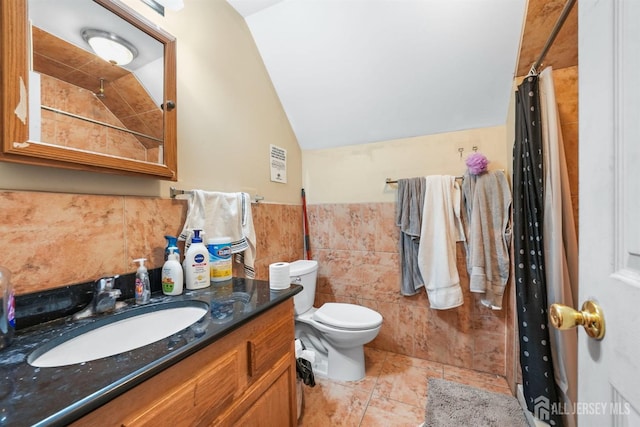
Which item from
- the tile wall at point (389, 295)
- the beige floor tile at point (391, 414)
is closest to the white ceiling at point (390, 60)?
the tile wall at point (389, 295)

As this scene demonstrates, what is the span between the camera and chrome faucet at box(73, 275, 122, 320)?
810 mm

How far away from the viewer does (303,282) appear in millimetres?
1800

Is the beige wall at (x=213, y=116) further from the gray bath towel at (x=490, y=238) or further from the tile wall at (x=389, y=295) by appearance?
the gray bath towel at (x=490, y=238)

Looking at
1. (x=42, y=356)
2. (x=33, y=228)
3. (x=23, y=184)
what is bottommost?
(x=42, y=356)

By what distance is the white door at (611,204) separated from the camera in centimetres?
37

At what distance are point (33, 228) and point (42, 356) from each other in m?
0.38

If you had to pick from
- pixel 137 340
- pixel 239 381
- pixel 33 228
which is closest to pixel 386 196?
pixel 239 381

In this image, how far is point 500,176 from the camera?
5.32ft

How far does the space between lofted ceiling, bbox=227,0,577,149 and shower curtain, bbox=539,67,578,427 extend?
1.12 ft

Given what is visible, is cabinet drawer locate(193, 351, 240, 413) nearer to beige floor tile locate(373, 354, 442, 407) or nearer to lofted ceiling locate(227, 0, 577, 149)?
beige floor tile locate(373, 354, 442, 407)

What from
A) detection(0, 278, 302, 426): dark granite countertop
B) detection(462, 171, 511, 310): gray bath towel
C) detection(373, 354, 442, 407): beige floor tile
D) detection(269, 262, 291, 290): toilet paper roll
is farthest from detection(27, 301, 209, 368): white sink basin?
detection(462, 171, 511, 310): gray bath towel

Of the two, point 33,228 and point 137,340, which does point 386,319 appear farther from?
point 33,228

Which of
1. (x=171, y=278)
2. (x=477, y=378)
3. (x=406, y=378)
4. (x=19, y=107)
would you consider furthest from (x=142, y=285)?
(x=477, y=378)

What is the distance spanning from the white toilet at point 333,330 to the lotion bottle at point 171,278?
83 cm
